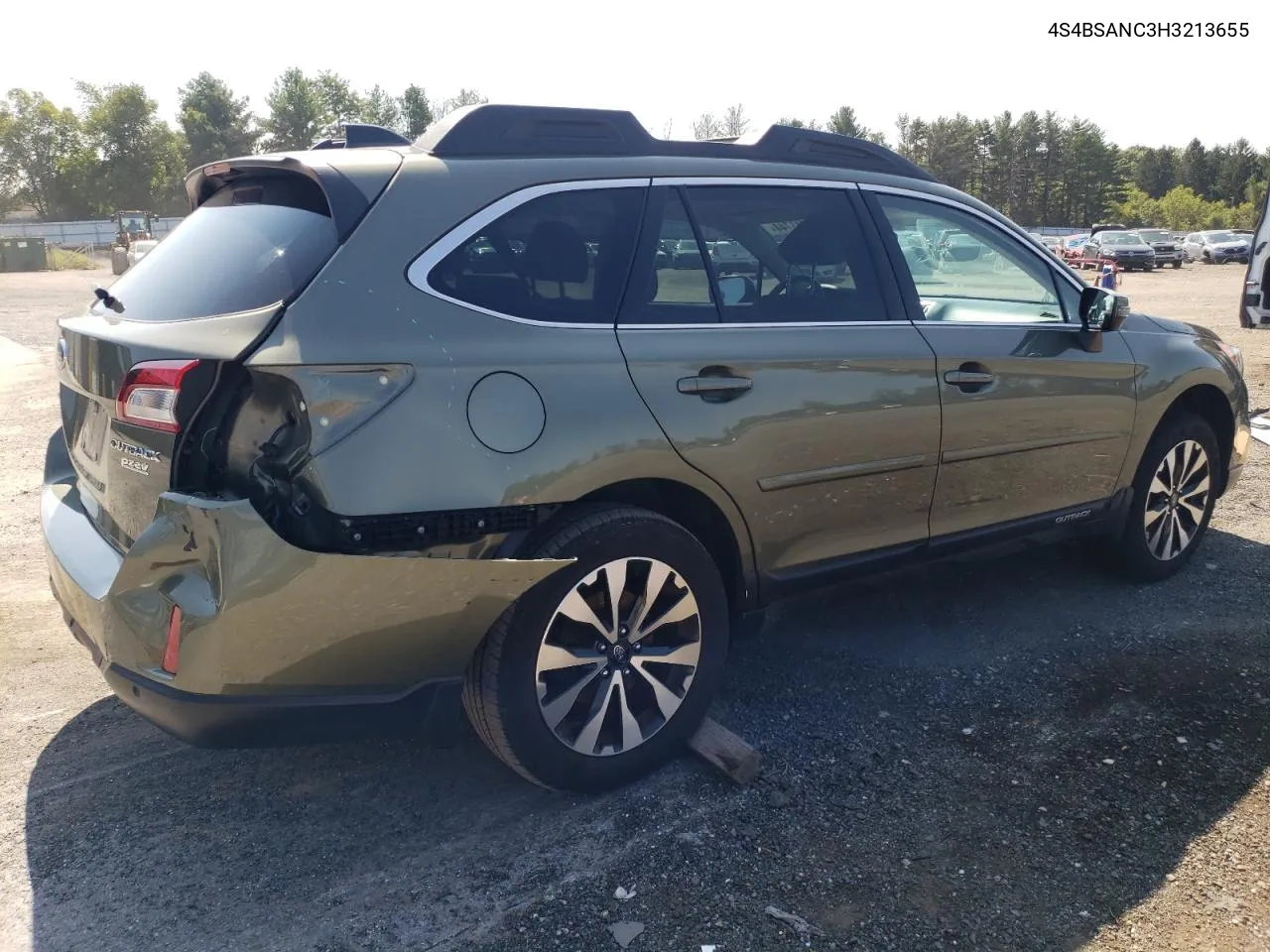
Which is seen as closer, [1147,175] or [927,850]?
[927,850]

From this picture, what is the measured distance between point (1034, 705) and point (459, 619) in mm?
2147

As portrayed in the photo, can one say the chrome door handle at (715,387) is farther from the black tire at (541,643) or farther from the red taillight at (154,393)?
the red taillight at (154,393)

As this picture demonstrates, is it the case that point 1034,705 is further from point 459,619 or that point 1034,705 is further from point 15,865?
point 15,865

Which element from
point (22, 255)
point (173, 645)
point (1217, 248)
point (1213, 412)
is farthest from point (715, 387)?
point (1217, 248)

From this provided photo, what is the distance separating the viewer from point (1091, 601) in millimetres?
4496

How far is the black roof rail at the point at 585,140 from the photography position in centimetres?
288

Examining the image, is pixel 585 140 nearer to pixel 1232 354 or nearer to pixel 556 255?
pixel 556 255

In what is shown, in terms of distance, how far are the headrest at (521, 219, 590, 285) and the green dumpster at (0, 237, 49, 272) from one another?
1834 inches

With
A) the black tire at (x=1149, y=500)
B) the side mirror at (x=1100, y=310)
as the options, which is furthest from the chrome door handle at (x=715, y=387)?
the black tire at (x=1149, y=500)

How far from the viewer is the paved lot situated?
2.45 metres

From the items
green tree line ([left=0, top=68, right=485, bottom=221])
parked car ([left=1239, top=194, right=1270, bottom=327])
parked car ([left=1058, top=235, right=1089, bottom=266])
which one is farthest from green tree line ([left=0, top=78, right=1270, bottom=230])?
parked car ([left=1239, top=194, right=1270, bottom=327])

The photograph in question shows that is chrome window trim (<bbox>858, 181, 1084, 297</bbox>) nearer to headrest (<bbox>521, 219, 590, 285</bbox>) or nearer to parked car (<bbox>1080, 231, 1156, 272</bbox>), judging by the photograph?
headrest (<bbox>521, 219, 590, 285</bbox>)

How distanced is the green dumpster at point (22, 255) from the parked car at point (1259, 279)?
44303 mm

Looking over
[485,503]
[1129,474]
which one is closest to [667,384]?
[485,503]
